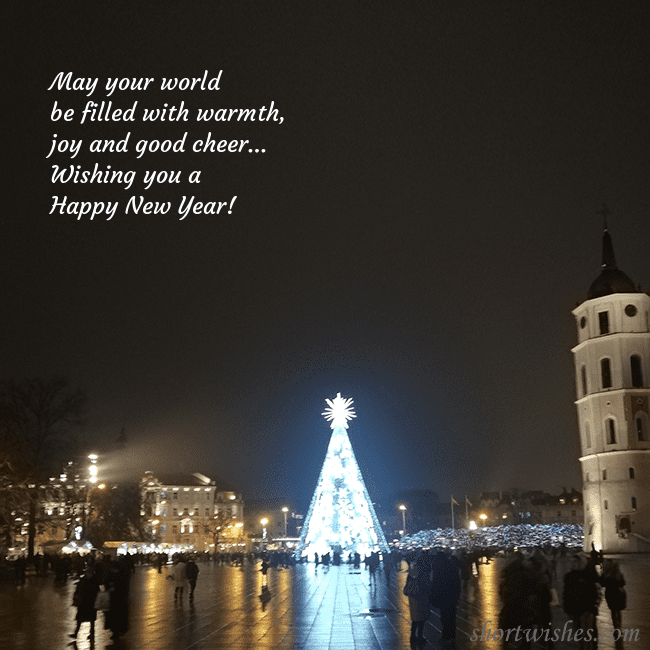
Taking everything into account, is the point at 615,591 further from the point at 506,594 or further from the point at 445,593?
the point at 506,594

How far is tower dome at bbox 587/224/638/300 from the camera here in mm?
74312

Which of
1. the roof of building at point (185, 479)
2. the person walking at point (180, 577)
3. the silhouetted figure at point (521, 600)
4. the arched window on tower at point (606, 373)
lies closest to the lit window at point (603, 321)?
the arched window on tower at point (606, 373)

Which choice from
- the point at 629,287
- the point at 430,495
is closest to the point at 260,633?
the point at 629,287

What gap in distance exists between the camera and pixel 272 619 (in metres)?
20.4

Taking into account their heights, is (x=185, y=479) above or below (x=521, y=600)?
above

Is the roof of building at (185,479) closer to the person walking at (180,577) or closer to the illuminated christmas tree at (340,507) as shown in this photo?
the illuminated christmas tree at (340,507)

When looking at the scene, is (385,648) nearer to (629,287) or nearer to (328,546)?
(328,546)

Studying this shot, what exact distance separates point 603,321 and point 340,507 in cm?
3262

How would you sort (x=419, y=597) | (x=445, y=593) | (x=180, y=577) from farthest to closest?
(x=180, y=577) → (x=419, y=597) → (x=445, y=593)

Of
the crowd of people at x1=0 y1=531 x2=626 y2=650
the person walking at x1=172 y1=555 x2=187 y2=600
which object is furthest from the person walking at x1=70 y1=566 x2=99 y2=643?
the person walking at x1=172 y1=555 x2=187 y2=600

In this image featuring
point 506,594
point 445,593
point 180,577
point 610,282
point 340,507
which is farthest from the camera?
point 610,282

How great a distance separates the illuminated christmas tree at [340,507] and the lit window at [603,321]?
29.4 metres

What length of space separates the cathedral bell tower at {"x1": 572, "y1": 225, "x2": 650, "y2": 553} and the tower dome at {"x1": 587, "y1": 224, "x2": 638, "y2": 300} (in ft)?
0.28

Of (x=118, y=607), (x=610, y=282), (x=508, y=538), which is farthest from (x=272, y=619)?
(x=610, y=282)
